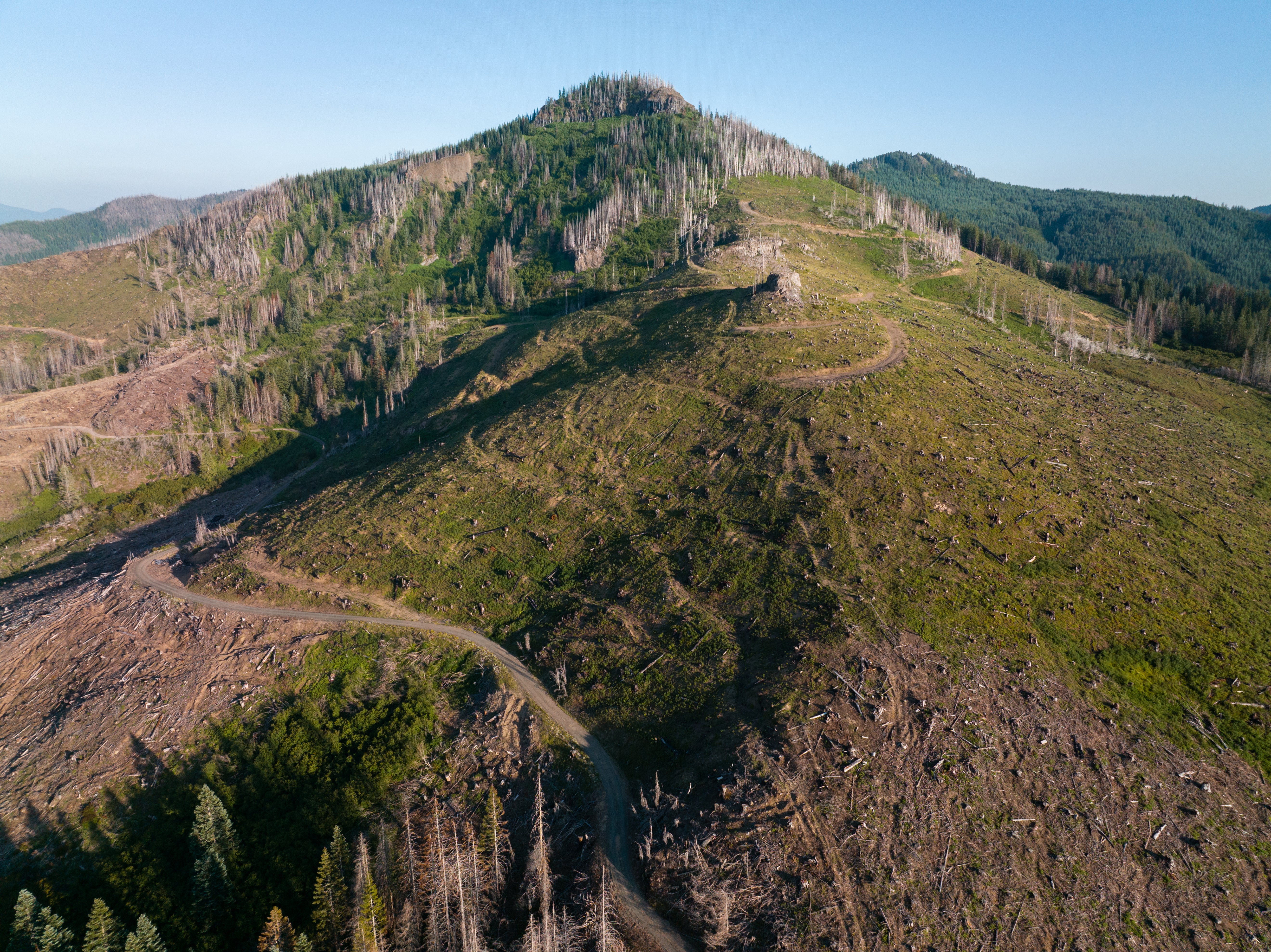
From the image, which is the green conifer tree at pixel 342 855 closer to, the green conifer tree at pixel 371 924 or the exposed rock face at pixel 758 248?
the green conifer tree at pixel 371 924

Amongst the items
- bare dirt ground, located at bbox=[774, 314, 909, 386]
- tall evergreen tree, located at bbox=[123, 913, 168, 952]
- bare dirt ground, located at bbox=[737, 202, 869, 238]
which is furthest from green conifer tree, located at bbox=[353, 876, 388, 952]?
bare dirt ground, located at bbox=[737, 202, 869, 238]

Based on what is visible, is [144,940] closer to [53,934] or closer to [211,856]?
[53,934]

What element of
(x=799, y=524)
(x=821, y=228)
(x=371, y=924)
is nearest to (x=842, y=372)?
(x=799, y=524)

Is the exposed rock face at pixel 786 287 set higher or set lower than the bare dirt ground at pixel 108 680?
higher

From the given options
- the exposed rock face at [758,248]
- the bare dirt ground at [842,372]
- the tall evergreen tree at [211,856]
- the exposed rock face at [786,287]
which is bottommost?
the tall evergreen tree at [211,856]

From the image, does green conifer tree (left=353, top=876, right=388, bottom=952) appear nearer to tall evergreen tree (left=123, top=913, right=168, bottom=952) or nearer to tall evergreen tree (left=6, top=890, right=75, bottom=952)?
tall evergreen tree (left=123, top=913, right=168, bottom=952)

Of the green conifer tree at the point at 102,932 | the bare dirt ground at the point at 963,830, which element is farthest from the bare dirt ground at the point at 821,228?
the green conifer tree at the point at 102,932

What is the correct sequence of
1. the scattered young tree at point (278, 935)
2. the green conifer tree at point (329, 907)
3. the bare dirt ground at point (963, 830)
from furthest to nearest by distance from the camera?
the green conifer tree at point (329, 907)
the scattered young tree at point (278, 935)
the bare dirt ground at point (963, 830)
